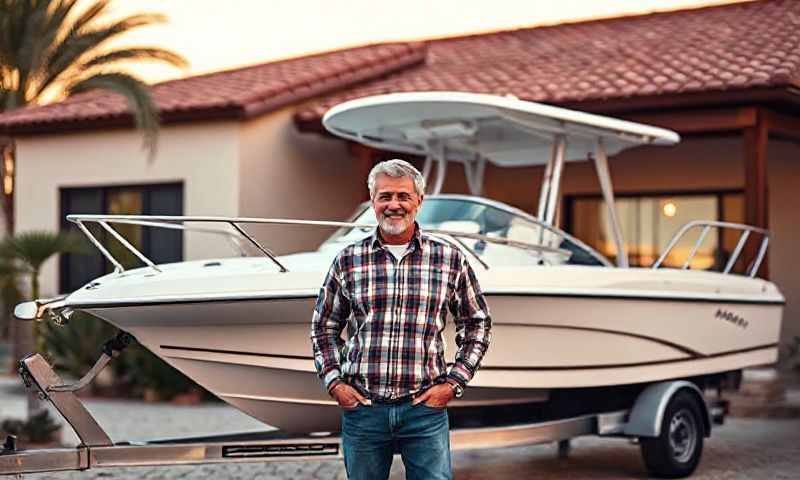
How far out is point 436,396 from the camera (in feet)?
14.6

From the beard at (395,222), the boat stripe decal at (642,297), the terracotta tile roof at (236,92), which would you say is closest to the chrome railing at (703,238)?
the boat stripe decal at (642,297)

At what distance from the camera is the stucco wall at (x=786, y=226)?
14.1m

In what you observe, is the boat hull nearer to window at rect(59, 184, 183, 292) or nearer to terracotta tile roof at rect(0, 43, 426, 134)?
terracotta tile roof at rect(0, 43, 426, 134)

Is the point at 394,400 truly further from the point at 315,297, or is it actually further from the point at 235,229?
the point at 235,229

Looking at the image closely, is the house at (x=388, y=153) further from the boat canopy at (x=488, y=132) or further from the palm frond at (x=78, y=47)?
the boat canopy at (x=488, y=132)

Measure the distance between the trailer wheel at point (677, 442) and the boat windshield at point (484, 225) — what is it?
123cm

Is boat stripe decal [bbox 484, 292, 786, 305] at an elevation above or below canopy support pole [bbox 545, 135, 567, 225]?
below

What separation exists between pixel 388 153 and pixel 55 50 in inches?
259

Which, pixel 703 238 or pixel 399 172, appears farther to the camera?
pixel 703 238

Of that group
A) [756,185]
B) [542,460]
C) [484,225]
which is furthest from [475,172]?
[756,185]

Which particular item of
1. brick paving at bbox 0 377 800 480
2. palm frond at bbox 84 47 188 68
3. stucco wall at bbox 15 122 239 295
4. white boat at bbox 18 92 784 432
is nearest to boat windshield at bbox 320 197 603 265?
white boat at bbox 18 92 784 432

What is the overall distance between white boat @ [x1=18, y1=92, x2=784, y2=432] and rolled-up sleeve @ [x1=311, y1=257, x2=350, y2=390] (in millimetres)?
1848

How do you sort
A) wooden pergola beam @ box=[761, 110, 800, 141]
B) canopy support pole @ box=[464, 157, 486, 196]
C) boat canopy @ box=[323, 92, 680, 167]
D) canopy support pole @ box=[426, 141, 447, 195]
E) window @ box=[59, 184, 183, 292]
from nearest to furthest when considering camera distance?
boat canopy @ box=[323, 92, 680, 167], canopy support pole @ box=[426, 141, 447, 195], canopy support pole @ box=[464, 157, 486, 196], wooden pergola beam @ box=[761, 110, 800, 141], window @ box=[59, 184, 183, 292]

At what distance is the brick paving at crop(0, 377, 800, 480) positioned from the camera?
27.7 feet
